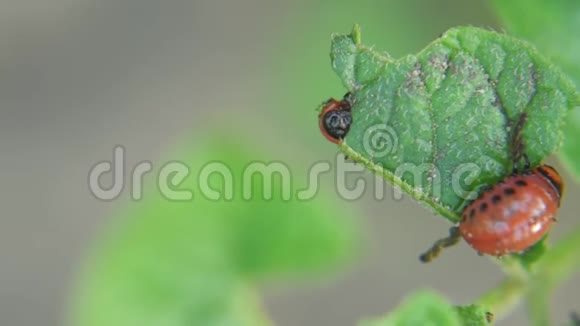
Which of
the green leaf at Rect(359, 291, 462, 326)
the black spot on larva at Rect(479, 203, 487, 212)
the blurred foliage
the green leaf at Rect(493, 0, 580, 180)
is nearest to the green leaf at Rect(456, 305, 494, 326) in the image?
the green leaf at Rect(359, 291, 462, 326)

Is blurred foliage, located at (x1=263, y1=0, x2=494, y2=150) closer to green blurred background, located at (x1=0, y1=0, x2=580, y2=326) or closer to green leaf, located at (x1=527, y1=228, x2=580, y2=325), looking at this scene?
green blurred background, located at (x1=0, y1=0, x2=580, y2=326)

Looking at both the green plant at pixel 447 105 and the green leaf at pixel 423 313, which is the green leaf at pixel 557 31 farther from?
the green leaf at pixel 423 313

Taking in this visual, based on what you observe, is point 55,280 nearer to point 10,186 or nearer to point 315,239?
point 10,186

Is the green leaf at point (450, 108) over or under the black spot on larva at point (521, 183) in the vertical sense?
over

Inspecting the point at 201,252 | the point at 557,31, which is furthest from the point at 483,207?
the point at 201,252

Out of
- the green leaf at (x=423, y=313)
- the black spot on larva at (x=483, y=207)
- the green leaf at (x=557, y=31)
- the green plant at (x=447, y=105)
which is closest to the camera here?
the green leaf at (x=423, y=313)

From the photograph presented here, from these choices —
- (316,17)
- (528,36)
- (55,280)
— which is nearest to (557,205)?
(528,36)

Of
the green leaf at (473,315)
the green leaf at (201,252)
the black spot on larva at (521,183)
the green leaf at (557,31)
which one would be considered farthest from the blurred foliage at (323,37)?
the green leaf at (473,315)
